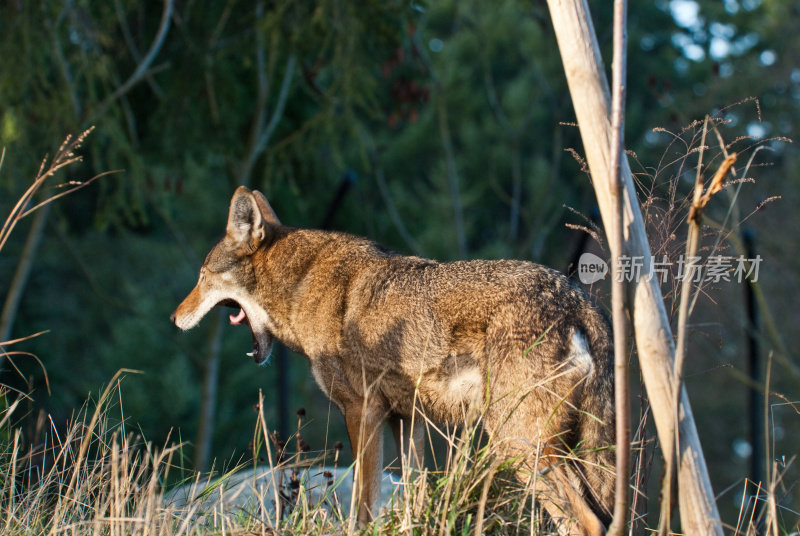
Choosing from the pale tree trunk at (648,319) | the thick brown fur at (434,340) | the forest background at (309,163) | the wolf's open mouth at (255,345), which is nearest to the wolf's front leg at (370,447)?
the thick brown fur at (434,340)

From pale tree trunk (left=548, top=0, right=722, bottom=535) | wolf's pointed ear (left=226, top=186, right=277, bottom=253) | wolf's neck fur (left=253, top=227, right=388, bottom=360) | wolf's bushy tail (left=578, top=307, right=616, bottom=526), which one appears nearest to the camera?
pale tree trunk (left=548, top=0, right=722, bottom=535)

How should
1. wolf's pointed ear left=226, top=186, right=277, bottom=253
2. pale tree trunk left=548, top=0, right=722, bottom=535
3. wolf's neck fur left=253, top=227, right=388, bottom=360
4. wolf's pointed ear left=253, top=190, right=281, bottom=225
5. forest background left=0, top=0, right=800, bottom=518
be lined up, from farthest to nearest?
forest background left=0, top=0, right=800, bottom=518, wolf's pointed ear left=253, top=190, right=281, bottom=225, wolf's pointed ear left=226, top=186, right=277, bottom=253, wolf's neck fur left=253, top=227, right=388, bottom=360, pale tree trunk left=548, top=0, right=722, bottom=535

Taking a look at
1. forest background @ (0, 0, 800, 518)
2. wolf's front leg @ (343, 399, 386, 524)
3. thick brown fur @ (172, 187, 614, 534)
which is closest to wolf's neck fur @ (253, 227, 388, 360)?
thick brown fur @ (172, 187, 614, 534)

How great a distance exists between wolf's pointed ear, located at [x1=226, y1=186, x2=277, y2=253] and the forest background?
1611 millimetres

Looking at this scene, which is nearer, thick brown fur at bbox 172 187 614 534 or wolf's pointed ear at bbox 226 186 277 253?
thick brown fur at bbox 172 187 614 534

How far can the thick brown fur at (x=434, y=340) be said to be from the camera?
420cm

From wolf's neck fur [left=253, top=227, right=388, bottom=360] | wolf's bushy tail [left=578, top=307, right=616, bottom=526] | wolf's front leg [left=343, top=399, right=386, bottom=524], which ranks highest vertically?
wolf's neck fur [left=253, top=227, right=388, bottom=360]

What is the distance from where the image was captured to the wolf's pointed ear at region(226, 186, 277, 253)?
5.91 metres

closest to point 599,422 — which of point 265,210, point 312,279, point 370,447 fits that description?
point 370,447

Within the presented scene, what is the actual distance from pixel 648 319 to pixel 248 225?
3255 mm

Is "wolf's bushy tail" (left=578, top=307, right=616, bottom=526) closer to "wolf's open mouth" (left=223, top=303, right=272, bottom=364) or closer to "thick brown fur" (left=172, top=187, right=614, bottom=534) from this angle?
"thick brown fur" (left=172, top=187, right=614, bottom=534)
